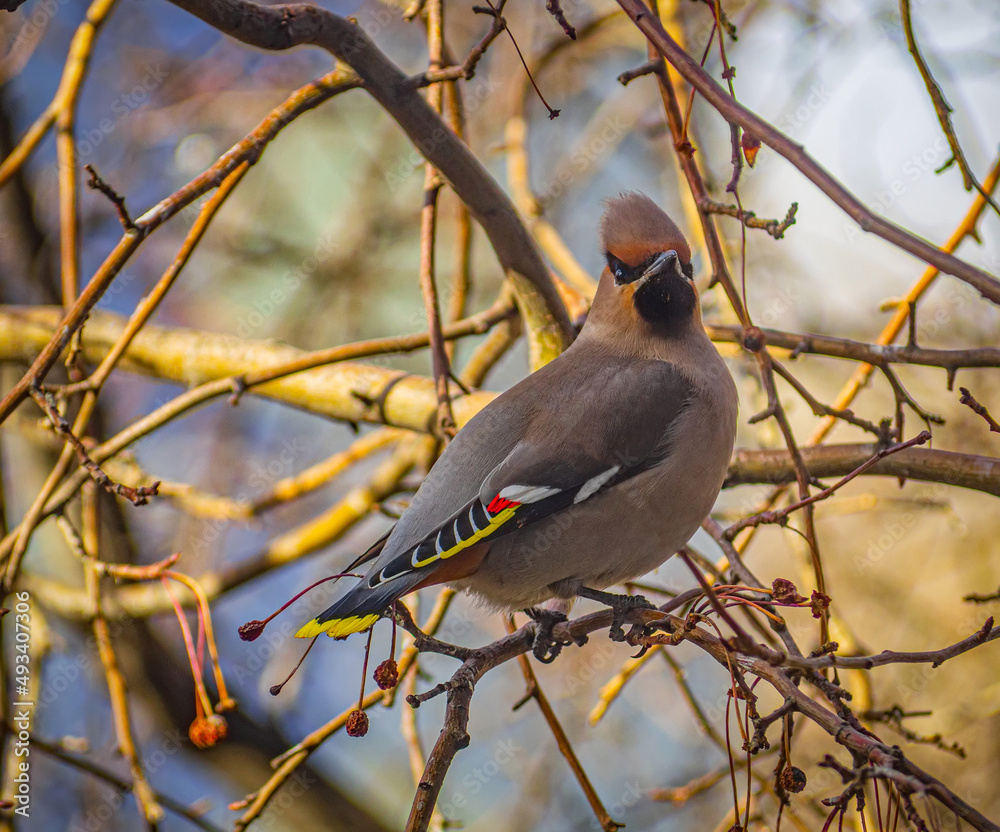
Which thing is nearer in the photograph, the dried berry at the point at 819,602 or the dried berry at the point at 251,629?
the dried berry at the point at 819,602

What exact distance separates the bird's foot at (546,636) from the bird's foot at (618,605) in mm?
94

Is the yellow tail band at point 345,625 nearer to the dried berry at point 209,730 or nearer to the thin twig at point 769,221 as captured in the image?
the dried berry at point 209,730

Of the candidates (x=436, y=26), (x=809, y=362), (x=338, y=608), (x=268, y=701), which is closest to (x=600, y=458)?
(x=338, y=608)

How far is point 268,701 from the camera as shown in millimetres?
5625

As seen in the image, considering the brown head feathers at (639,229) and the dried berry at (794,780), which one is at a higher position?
the brown head feathers at (639,229)

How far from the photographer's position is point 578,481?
2.69 m

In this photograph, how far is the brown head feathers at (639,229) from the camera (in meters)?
3.00

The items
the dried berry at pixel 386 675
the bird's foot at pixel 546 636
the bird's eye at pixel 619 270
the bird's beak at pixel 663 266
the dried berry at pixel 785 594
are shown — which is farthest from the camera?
the bird's eye at pixel 619 270

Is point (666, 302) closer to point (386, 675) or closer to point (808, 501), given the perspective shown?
point (808, 501)

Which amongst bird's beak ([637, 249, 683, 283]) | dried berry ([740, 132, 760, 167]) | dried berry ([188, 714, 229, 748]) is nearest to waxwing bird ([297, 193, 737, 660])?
bird's beak ([637, 249, 683, 283])

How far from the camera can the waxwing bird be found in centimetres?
260

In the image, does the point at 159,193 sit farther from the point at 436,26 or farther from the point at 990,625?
the point at 990,625

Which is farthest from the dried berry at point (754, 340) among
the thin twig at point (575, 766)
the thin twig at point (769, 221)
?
the thin twig at point (575, 766)

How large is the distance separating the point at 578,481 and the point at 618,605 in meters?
Result: 0.35
